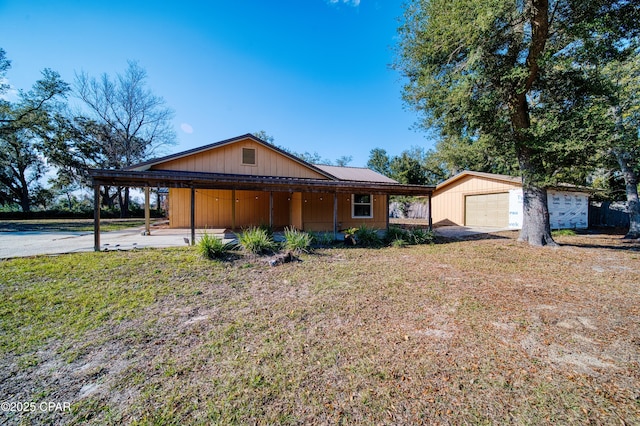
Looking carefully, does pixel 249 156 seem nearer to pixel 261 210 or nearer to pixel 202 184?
pixel 261 210

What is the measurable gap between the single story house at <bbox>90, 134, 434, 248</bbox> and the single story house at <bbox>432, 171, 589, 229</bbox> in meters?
7.21

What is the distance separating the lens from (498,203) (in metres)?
15.7

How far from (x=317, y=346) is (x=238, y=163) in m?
10.2

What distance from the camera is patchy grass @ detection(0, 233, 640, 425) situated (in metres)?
2.03

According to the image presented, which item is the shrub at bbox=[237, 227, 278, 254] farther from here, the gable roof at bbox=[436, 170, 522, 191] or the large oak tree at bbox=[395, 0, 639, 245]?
the gable roof at bbox=[436, 170, 522, 191]

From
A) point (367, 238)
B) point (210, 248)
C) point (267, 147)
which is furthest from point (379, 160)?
point (210, 248)

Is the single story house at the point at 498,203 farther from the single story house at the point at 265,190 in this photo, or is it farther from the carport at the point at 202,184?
the carport at the point at 202,184

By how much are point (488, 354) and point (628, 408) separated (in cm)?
97

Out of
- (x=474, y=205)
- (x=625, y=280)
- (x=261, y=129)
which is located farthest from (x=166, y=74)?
(x=261, y=129)

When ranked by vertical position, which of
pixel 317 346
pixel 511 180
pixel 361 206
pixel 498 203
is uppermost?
pixel 511 180

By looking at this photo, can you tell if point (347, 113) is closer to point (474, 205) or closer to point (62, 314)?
point (474, 205)

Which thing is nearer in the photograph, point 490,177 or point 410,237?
point 410,237

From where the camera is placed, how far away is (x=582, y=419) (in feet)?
6.21

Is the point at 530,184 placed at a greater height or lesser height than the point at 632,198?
greater
